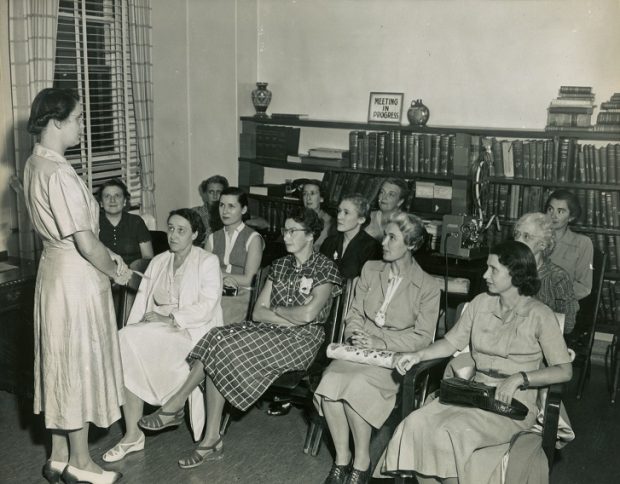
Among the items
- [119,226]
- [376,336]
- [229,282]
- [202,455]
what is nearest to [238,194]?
[229,282]

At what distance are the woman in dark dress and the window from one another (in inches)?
80.0

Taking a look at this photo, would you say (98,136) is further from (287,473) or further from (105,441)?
(287,473)

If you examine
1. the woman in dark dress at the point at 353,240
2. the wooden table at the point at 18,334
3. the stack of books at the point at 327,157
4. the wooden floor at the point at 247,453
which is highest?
the stack of books at the point at 327,157

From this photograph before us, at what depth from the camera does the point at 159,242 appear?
17.8ft

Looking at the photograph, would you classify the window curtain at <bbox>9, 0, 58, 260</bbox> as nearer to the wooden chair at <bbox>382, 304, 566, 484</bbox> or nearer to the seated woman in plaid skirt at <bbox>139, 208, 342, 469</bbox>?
the seated woman in plaid skirt at <bbox>139, 208, 342, 469</bbox>

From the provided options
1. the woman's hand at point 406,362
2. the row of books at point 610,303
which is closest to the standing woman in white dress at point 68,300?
the woman's hand at point 406,362

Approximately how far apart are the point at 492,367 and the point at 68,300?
1.92 meters

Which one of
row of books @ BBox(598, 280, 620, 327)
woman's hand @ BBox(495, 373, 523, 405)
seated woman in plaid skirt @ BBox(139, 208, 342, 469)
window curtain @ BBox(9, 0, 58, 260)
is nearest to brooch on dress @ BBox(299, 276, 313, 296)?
seated woman in plaid skirt @ BBox(139, 208, 342, 469)

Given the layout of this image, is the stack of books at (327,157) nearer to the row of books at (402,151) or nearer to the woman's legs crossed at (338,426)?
the row of books at (402,151)

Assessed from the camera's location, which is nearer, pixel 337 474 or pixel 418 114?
pixel 337 474

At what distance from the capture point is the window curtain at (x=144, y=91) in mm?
5738

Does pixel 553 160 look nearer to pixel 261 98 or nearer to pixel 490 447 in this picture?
pixel 261 98

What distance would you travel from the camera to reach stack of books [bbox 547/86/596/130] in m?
5.39

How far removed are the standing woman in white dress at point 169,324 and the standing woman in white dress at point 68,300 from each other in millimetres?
356
